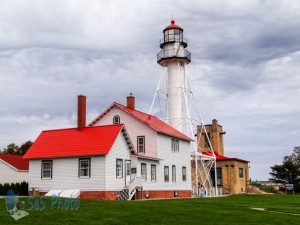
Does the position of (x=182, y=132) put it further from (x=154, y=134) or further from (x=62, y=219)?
(x=62, y=219)

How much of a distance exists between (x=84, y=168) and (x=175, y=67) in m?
20.6

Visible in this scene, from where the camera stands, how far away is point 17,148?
68.6 meters

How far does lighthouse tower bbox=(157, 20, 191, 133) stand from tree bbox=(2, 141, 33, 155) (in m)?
28.9

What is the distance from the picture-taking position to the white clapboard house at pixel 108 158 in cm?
3219

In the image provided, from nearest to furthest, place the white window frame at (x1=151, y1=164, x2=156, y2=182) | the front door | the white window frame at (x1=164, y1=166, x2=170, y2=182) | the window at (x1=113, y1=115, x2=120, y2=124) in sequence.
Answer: the front door → the white window frame at (x1=151, y1=164, x2=156, y2=182) → the window at (x1=113, y1=115, x2=120, y2=124) → the white window frame at (x1=164, y1=166, x2=170, y2=182)

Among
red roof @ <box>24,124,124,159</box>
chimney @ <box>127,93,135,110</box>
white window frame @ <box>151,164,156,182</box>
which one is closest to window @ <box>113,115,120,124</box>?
chimney @ <box>127,93,135,110</box>

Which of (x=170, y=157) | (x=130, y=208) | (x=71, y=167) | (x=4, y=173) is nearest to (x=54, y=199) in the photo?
(x=130, y=208)

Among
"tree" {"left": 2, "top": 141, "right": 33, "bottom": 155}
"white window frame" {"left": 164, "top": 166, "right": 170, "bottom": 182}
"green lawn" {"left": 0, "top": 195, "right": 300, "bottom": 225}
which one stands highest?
"tree" {"left": 2, "top": 141, "right": 33, "bottom": 155}

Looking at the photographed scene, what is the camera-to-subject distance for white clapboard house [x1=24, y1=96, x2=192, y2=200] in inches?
1267

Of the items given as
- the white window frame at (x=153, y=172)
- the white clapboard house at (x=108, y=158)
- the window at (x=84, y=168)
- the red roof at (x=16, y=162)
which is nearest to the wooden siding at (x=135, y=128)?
the white clapboard house at (x=108, y=158)

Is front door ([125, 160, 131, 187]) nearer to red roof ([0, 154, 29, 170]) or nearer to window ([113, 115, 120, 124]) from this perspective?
window ([113, 115, 120, 124])

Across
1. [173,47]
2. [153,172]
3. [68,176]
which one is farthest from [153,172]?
[173,47]

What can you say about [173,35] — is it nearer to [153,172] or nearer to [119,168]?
[153,172]

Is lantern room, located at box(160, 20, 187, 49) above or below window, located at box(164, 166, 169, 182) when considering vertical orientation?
above
